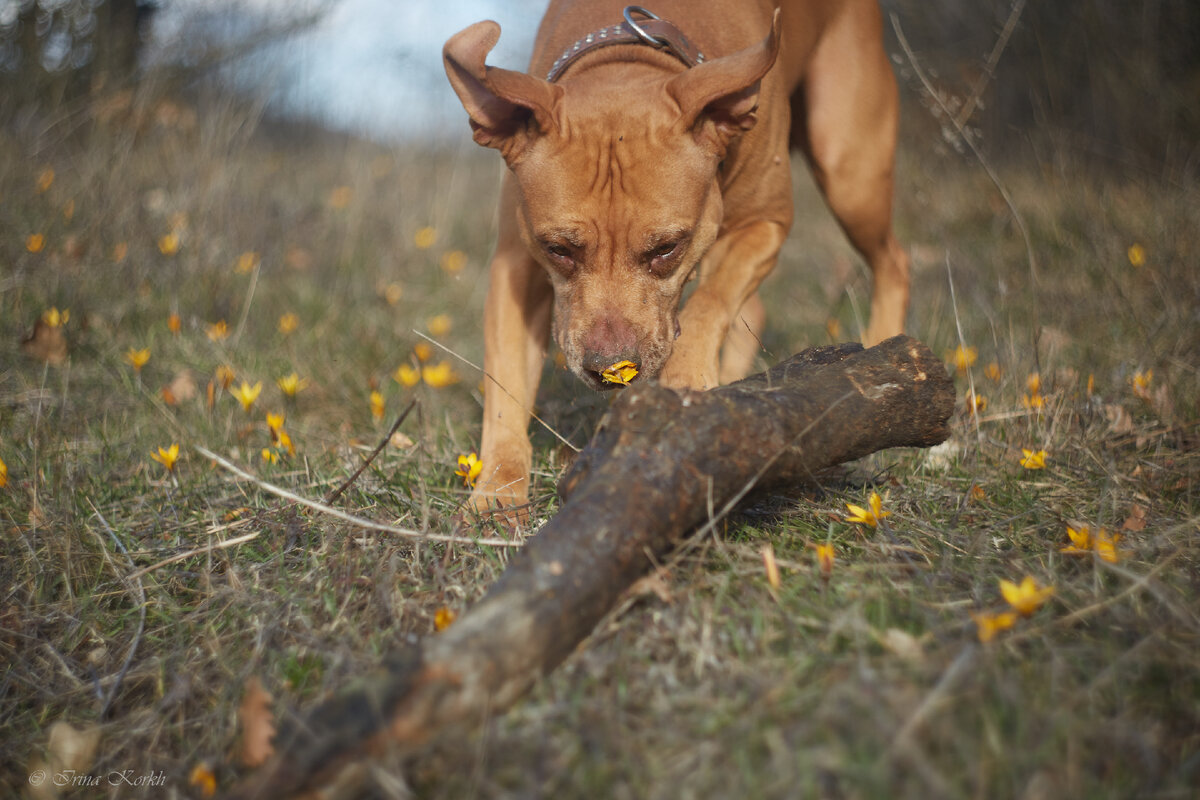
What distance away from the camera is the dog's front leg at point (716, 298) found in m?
2.44

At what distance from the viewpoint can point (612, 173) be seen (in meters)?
2.31

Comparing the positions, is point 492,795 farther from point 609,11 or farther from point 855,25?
point 855,25

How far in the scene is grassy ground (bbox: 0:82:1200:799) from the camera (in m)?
1.27

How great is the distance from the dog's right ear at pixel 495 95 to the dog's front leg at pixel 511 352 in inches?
11.3

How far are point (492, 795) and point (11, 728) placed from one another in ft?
3.60

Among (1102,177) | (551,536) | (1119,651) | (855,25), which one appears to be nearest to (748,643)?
(551,536)

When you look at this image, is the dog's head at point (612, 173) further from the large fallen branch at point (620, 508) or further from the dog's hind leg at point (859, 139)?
the dog's hind leg at point (859, 139)

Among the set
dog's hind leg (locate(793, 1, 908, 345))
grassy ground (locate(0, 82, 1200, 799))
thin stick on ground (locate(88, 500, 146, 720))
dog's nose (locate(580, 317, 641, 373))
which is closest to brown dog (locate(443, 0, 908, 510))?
dog's nose (locate(580, 317, 641, 373))

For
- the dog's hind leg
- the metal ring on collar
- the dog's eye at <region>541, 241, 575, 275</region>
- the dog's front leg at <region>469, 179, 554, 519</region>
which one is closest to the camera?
the dog's eye at <region>541, 241, 575, 275</region>

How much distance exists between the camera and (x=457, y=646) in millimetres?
1257

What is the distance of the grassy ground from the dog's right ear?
2.78 ft

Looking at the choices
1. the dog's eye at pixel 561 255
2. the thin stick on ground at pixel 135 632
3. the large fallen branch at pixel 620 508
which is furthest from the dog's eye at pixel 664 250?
the thin stick on ground at pixel 135 632

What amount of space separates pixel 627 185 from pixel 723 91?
36 centimetres

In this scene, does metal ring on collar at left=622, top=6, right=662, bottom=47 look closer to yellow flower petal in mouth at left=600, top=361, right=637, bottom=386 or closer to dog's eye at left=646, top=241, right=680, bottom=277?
dog's eye at left=646, top=241, right=680, bottom=277
